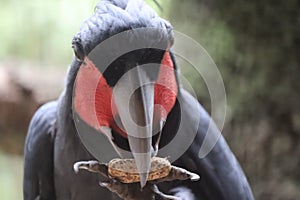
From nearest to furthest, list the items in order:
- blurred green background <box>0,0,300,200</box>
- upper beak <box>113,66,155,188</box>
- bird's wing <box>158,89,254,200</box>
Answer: upper beak <box>113,66,155,188</box>, bird's wing <box>158,89,254,200</box>, blurred green background <box>0,0,300,200</box>

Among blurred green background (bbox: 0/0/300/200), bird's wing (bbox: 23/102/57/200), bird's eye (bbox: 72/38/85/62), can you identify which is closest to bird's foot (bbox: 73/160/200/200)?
bird's eye (bbox: 72/38/85/62)

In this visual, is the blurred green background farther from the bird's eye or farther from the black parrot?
the bird's eye

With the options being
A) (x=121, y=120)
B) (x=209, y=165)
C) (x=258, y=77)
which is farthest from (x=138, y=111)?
(x=258, y=77)

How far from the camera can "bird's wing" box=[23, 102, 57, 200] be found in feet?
4.42

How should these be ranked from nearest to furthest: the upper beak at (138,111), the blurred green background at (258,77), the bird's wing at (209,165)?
the upper beak at (138,111) < the bird's wing at (209,165) < the blurred green background at (258,77)

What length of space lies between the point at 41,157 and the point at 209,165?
0.36 meters

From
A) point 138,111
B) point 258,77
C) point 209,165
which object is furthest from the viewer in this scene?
point 258,77

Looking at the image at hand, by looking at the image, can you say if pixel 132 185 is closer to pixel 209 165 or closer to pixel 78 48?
pixel 78 48

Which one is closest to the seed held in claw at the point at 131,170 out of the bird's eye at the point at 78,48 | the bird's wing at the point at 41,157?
the bird's eye at the point at 78,48

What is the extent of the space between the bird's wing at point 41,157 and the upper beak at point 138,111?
0.43m

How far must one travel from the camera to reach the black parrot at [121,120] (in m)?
0.95

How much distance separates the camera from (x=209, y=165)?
1.32 metres

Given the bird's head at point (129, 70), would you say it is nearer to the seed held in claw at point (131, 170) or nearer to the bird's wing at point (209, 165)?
the seed held in claw at point (131, 170)

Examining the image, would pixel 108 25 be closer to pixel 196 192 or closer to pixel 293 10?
pixel 196 192
